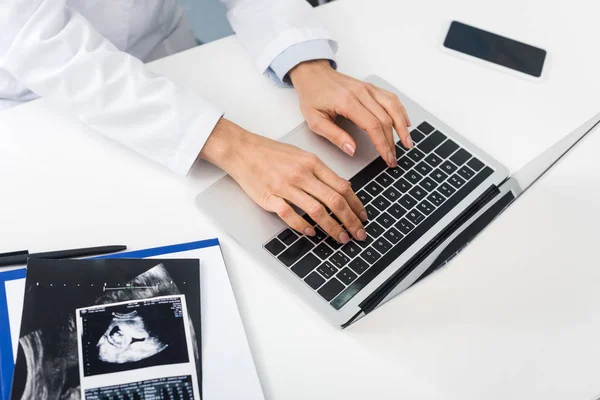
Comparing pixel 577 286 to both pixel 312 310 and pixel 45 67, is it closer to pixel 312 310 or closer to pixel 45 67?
pixel 312 310

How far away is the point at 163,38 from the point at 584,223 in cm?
80

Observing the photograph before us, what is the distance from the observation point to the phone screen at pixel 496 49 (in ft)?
3.10

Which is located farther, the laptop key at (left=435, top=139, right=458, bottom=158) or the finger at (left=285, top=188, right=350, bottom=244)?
the laptop key at (left=435, top=139, right=458, bottom=158)

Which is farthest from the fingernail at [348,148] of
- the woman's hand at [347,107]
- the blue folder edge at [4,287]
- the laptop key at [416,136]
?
the blue folder edge at [4,287]

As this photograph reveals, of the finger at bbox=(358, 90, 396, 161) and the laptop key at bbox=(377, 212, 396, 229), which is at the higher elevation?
the finger at bbox=(358, 90, 396, 161)

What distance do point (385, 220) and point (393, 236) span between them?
0.03 meters

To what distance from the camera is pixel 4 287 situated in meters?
0.61

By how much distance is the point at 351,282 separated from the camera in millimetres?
666

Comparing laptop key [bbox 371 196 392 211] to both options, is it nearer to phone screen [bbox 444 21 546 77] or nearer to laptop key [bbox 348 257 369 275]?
laptop key [bbox 348 257 369 275]

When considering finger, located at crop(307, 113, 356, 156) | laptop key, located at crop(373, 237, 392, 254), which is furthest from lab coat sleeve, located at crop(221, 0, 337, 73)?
laptop key, located at crop(373, 237, 392, 254)

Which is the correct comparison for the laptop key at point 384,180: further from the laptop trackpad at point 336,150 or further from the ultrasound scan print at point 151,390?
the ultrasound scan print at point 151,390

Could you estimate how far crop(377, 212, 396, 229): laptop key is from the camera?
73 cm

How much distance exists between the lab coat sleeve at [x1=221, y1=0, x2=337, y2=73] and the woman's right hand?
0.16 m

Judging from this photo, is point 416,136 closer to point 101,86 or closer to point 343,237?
point 343,237
